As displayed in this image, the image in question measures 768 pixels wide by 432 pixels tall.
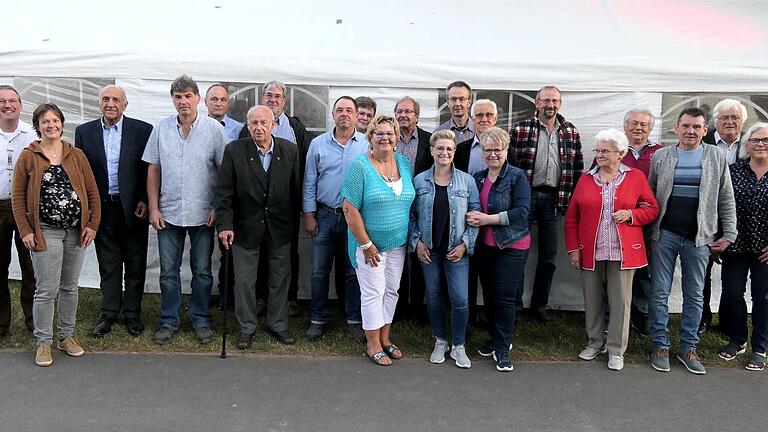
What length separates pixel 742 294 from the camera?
14.3 feet

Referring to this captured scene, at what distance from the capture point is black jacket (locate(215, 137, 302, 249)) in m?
4.29

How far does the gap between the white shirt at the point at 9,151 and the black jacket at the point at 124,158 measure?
36 centimetres

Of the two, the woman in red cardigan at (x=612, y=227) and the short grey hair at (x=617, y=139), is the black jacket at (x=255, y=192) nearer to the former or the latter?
the woman in red cardigan at (x=612, y=227)

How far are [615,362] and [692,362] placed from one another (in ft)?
1.63

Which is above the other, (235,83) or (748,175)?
(235,83)

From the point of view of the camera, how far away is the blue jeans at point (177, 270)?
15.0 feet

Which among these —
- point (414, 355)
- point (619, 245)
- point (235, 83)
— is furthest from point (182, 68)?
point (619, 245)

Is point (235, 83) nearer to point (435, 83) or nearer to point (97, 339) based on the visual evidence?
point (435, 83)

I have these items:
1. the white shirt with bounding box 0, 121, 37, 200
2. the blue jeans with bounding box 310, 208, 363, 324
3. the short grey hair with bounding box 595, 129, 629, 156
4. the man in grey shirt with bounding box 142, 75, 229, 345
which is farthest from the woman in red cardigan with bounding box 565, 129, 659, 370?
the white shirt with bounding box 0, 121, 37, 200

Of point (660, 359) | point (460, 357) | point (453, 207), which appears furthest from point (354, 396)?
point (660, 359)

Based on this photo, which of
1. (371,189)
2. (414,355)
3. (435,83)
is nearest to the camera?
(371,189)

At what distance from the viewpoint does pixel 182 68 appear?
16.9ft

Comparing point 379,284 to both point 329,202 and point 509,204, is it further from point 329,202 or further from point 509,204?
point 509,204

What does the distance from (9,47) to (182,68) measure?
147 centimetres
